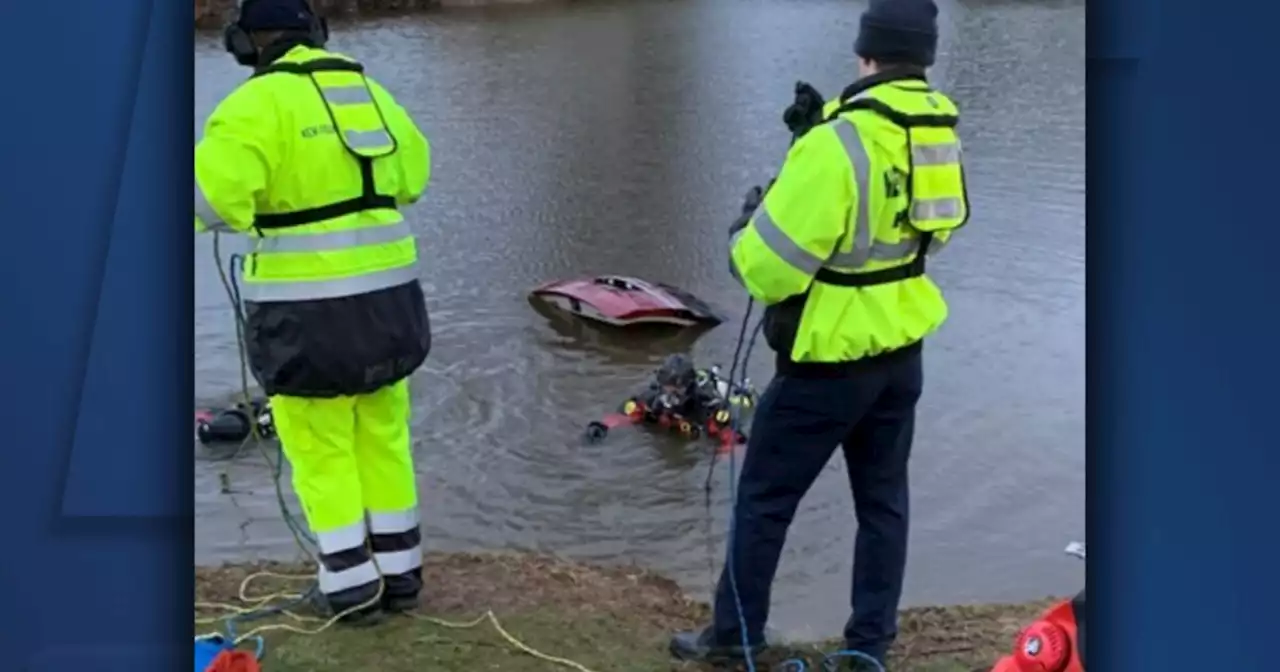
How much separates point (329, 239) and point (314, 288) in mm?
79

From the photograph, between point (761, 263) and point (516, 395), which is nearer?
point (761, 263)

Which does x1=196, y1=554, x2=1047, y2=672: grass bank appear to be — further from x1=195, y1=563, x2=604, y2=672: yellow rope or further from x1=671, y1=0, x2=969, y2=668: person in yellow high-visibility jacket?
x1=671, y1=0, x2=969, y2=668: person in yellow high-visibility jacket

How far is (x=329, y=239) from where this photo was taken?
96.7 inches

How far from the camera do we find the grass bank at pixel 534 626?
2.45 meters

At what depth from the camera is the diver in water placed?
3.02 meters

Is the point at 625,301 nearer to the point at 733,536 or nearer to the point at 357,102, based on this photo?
the point at 733,536

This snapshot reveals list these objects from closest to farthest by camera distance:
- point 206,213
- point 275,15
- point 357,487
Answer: point 206,213 → point 275,15 → point 357,487

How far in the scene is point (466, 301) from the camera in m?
2.84

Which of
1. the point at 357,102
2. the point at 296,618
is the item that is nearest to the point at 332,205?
the point at 357,102

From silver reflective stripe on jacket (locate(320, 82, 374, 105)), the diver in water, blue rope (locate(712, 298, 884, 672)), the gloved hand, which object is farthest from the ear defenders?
the diver in water
